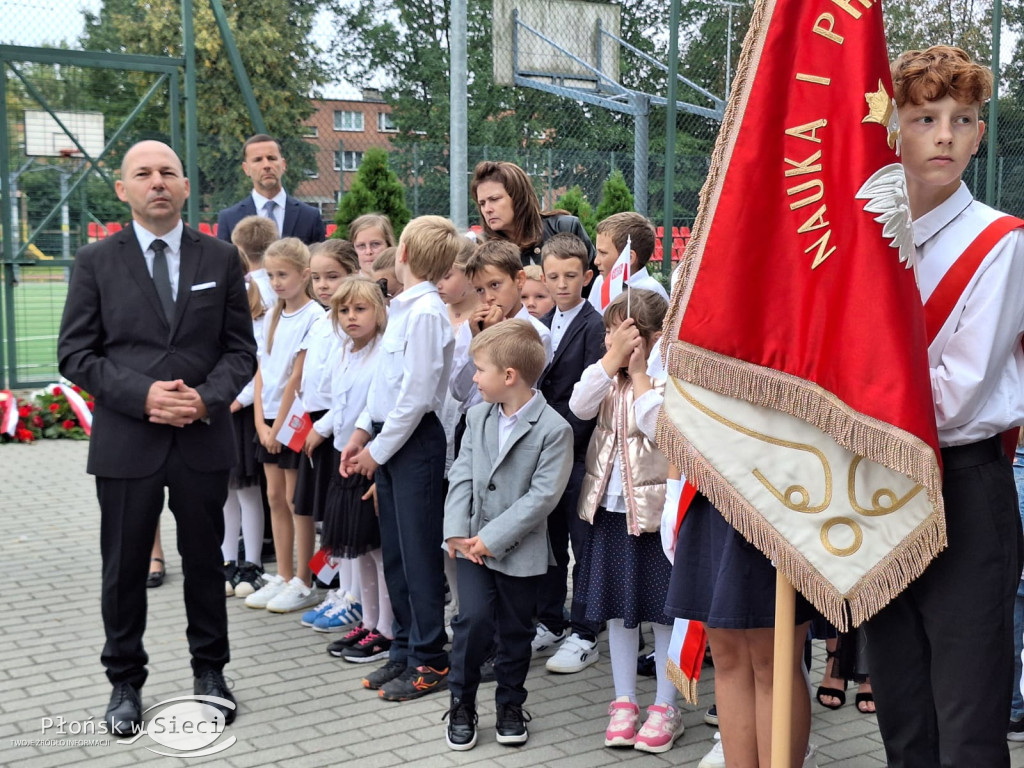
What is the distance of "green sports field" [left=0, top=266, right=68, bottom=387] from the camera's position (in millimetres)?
10766

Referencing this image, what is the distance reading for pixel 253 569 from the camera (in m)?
6.14

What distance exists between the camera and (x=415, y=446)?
4543 millimetres

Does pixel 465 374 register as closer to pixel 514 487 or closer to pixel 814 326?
pixel 514 487

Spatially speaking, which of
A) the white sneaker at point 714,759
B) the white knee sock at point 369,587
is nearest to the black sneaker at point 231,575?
the white knee sock at point 369,587

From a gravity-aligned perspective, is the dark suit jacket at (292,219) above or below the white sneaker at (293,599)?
above

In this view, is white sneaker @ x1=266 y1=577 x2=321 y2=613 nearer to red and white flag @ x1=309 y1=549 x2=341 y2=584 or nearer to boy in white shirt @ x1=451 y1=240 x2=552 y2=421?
red and white flag @ x1=309 y1=549 x2=341 y2=584

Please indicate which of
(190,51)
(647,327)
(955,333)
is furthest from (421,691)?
(190,51)

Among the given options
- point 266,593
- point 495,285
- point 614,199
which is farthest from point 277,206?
point 614,199

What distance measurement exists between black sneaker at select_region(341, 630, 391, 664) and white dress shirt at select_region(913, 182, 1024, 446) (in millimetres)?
3099

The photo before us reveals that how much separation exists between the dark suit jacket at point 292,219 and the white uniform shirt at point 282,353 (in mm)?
1556

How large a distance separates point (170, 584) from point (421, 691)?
2.26 m

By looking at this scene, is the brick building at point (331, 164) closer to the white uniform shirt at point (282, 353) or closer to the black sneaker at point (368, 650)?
the white uniform shirt at point (282, 353)

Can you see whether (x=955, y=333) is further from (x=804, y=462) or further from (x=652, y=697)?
(x=652, y=697)

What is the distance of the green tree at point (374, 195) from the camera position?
10.8 m
